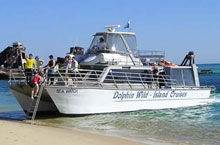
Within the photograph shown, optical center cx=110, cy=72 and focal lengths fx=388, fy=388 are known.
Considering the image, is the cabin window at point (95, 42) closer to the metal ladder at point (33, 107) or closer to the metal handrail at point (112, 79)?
the metal handrail at point (112, 79)

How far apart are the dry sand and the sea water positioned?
41.5 inches

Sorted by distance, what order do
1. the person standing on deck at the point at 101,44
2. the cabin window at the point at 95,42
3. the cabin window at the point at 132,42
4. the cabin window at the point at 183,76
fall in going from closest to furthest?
the person standing on deck at the point at 101,44 < the cabin window at the point at 95,42 < the cabin window at the point at 132,42 < the cabin window at the point at 183,76

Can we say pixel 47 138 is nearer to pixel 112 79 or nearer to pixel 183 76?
pixel 112 79

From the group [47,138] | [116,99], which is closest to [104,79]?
[116,99]

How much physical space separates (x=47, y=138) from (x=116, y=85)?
6888 millimetres

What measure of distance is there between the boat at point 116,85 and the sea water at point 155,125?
562mm

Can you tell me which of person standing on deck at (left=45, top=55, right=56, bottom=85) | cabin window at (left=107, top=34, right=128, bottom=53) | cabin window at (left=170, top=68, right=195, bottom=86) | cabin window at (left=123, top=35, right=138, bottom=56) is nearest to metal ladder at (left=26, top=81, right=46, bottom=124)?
person standing on deck at (left=45, top=55, right=56, bottom=85)

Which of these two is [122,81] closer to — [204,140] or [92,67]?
[92,67]

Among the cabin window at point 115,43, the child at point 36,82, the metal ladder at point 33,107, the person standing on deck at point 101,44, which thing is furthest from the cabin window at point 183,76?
the child at point 36,82

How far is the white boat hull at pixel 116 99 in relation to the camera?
15.4 m

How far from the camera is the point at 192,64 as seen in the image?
72.7ft

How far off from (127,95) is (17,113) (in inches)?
215

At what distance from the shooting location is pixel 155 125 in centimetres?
1488

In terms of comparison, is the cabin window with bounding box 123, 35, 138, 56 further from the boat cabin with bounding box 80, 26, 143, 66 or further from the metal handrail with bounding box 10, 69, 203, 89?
the metal handrail with bounding box 10, 69, 203, 89
